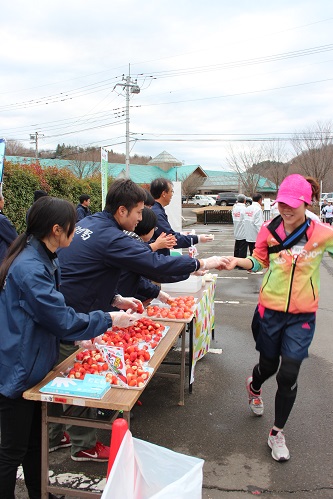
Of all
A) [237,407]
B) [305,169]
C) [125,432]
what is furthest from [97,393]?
[305,169]

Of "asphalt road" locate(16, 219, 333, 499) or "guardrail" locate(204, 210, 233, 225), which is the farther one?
"guardrail" locate(204, 210, 233, 225)

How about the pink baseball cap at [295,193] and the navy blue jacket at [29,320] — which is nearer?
the navy blue jacket at [29,320]

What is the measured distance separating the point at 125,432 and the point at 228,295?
21.5 feet

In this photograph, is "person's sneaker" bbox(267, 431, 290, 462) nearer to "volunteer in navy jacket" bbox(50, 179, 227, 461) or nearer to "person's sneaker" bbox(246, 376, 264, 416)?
"person's sneaker" bbox(246, 376, 264, 416)

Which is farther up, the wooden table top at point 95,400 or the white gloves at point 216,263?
the white gloves at point 216,263

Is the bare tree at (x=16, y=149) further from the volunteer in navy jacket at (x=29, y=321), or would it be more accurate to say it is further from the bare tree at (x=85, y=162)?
the volunteer in navy jacket at (x=29, y=321)

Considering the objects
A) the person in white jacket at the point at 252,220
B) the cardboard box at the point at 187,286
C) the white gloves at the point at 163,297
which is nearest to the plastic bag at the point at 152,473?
the white gloves at the point at 163,297

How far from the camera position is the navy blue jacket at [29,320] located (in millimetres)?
1939

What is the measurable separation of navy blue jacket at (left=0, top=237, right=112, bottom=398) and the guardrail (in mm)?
26674

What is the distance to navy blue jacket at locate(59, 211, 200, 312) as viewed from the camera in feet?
9.16

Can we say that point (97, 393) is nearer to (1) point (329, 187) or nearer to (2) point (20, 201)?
(2) point (20, 201)

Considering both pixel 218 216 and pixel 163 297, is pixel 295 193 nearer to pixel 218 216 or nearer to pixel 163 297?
pixel 163 297

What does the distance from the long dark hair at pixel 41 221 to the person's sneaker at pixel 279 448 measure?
220cm

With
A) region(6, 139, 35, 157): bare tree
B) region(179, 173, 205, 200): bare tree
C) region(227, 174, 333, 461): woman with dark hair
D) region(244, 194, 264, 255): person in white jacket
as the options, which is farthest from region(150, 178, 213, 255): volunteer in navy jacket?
region(179, 173, 205, 200): bare tree
